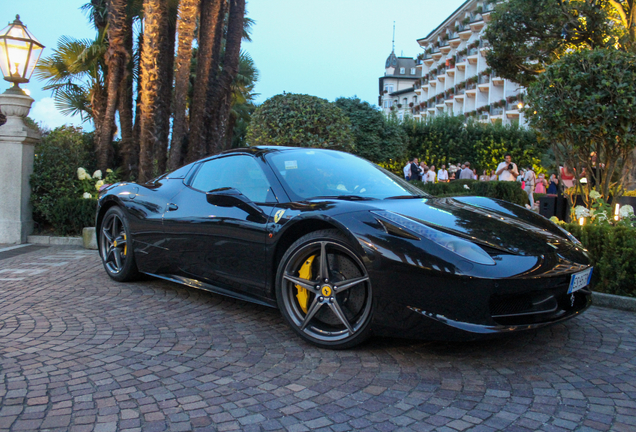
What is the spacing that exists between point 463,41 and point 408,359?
66.5 meters

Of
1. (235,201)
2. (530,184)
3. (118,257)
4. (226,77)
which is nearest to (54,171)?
(118,257)

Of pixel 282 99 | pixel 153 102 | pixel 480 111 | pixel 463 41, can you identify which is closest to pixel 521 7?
pixel 282 99

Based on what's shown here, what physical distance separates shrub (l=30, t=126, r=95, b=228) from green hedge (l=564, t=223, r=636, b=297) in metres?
8.07

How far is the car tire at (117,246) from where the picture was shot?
16.3 feet

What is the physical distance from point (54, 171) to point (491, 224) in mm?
8155

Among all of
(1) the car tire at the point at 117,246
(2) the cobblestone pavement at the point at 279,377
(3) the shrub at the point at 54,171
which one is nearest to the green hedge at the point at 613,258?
(2) the cobblestone pavement at the point at 279,377

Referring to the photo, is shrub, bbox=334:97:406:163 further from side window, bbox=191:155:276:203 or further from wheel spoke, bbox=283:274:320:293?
wheel spoke, bbox=283:274:320:293

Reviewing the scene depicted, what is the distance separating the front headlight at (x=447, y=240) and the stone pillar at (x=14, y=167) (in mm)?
7519

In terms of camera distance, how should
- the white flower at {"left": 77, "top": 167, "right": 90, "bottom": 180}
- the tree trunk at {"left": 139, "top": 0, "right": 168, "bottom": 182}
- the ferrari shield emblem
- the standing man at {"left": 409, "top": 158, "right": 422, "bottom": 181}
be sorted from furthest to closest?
the standing man at {"left": 409, "top": 158, "right": 422, "bottom": 181} < the tree trunk at {"left": 139, "top": 0, "right": 168, "bottom": 182} < the white flower at {"left": 77, "top": 167, "right": 90, "bottom": 180} < the ferrari shield emblem

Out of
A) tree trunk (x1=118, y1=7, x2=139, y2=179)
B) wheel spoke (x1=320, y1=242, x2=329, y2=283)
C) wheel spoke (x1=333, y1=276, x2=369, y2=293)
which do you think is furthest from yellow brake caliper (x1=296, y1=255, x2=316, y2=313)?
tree trunk (x1=118, y1=7, x2=139, y2=179)

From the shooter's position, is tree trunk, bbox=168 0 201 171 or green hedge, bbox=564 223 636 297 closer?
green hedge, bbox=564 223 636 297

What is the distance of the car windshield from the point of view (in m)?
3.62

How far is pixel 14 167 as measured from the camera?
8328 millimetres

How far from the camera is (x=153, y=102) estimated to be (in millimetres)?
10781
